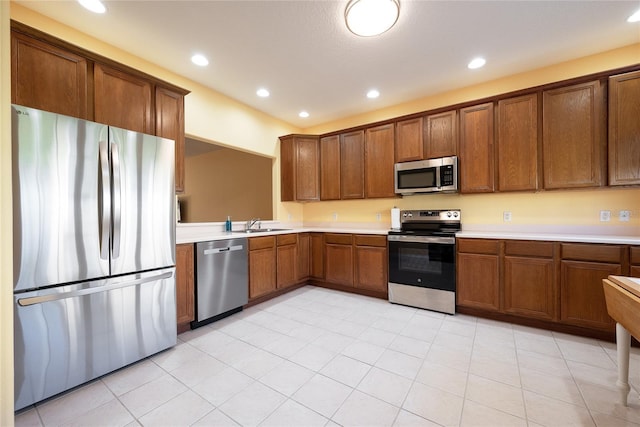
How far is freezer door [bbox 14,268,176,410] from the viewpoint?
156 cm

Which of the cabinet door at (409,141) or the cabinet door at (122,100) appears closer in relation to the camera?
the cabinet door at (122,100)

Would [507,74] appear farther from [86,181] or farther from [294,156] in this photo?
[86,181]

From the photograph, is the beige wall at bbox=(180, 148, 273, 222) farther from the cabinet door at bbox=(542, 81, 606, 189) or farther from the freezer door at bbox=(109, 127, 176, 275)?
the cabinet door at bbox=(542, 81, 606, 189)

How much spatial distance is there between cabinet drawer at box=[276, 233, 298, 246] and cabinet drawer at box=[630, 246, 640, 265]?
140 inches

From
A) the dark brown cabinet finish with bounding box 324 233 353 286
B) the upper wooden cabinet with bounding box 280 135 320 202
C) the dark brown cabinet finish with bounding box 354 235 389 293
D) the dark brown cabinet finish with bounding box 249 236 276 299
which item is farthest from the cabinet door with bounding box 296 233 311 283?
the dark brown cabinet finish with bounding box 354 235 389 293

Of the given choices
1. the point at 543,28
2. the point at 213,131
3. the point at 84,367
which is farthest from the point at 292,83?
the point at 84,367

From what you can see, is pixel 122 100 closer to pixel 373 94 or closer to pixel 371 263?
pixel 373 94

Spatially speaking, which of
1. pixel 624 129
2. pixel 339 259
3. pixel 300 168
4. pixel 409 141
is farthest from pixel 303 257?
pixel 624 129

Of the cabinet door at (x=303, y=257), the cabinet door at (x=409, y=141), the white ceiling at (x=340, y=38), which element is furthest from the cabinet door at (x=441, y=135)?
the cabinet door at (x=303, y=257)

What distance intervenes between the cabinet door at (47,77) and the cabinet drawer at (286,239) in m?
2.38

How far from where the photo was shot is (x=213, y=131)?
343cm

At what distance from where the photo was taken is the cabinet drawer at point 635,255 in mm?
2168

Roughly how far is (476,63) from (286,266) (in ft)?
11.4

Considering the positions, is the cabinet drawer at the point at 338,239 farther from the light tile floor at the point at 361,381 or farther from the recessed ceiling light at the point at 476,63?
the recessed ceiling light at the point at 476,63
